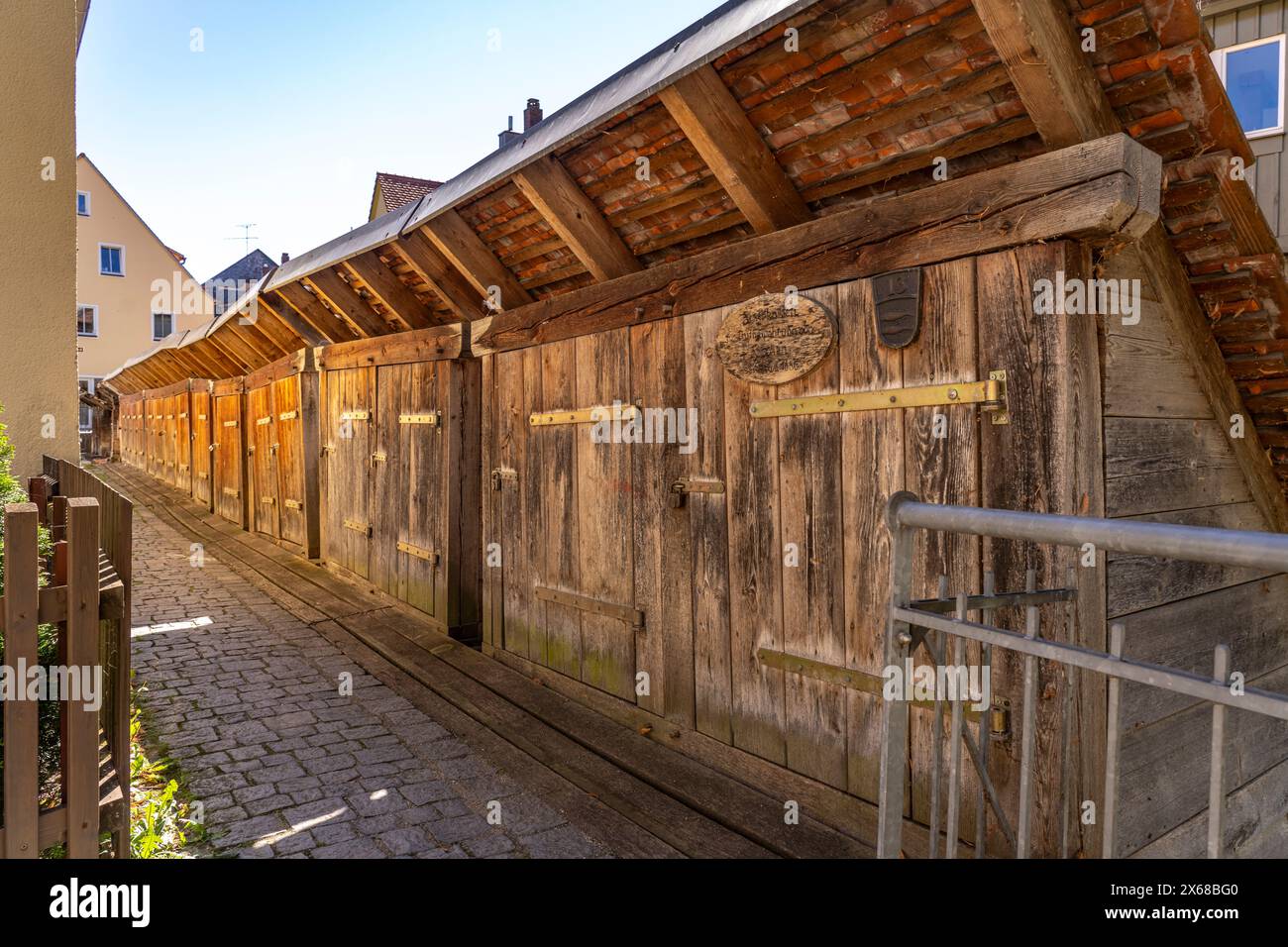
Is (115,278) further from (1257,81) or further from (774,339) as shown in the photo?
(1257,81)

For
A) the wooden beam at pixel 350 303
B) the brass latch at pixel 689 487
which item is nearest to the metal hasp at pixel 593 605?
the brass latch at pixel 689 487

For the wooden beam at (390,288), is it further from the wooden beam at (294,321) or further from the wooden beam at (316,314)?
the wooden beam at (294,321)

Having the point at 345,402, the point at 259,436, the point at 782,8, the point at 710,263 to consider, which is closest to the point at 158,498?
the point at 259,436

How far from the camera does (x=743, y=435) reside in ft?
13.7

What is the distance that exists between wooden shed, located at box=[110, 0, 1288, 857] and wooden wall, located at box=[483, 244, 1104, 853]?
16mm

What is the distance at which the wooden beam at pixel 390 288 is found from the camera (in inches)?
283

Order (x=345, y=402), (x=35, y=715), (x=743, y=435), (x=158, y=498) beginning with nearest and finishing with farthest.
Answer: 1. (x=35, y=715)
2. (x=743, y=435)
3. (x=345, y=402)
4. (x=158, y=498)

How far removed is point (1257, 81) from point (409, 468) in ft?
28.2

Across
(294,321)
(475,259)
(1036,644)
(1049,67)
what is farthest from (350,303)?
(1036,644)

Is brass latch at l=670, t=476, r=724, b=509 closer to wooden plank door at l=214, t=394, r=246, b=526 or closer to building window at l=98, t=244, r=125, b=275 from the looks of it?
wooden plank door at l=214, t=394, r=246, b=526

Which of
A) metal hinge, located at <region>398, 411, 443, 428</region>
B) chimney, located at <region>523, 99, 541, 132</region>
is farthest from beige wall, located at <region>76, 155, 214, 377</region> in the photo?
metal hinge, located at <region>398, 411, 443, 428</region>

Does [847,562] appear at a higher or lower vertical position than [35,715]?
higher

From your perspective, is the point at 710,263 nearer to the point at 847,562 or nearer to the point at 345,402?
the point at 847,562
